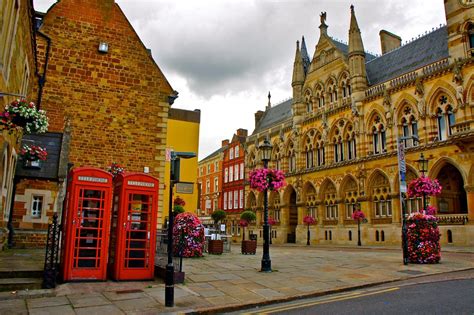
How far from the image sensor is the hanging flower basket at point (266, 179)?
14078 mm

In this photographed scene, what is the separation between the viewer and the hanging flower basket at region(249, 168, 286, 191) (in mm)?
14078

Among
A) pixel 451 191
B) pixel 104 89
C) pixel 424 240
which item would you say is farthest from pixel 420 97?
pixel 104 89

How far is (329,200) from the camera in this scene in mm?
39812

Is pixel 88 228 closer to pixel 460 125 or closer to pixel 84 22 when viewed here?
pixel 84 22

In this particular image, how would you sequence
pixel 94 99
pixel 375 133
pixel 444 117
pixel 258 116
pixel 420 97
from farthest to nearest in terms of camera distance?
1. pixel 258 116
2. pixel 375 133
3. pixel 420 97
4. pixel 444 117
5. pixel 94 99

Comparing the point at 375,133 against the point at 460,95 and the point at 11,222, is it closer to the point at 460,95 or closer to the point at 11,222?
the point at 460,95

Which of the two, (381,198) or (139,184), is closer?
(139,184)

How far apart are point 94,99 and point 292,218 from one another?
109 ft

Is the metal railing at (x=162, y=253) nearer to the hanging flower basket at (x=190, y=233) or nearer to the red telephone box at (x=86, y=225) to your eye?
the hanging flower basket at (x=190, y=233)

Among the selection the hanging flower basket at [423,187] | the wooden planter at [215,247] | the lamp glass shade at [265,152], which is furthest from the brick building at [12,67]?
the hanging flower basket at [423,187]

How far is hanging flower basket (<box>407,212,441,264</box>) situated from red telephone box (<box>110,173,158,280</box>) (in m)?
10.8

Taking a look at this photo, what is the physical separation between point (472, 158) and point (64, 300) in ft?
90.6

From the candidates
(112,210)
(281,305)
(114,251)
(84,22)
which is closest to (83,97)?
(84,22)

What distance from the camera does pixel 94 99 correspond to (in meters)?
17.8
